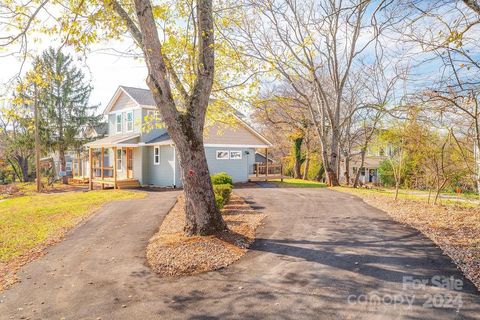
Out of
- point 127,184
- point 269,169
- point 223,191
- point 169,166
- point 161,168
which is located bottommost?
point 127,184

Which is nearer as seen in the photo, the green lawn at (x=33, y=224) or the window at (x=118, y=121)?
the green lawn at (x=33, y=224)

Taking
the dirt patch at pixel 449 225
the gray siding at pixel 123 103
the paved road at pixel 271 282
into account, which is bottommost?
the paved road at pixel 271 282

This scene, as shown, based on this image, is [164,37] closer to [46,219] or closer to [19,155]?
[46,219]

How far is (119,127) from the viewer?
23.9 metres

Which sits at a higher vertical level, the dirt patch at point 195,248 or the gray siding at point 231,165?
the gray siding at point 231,165

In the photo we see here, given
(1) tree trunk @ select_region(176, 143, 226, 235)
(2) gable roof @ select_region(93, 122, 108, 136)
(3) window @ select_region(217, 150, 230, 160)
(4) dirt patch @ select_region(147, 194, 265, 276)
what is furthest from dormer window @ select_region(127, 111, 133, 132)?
(1) tree trunk @ select_region(176, 143, 226, 235)

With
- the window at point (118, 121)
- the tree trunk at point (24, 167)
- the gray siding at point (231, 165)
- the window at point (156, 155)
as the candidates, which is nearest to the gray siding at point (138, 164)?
the window at point (156, 155)

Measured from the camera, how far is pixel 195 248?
6906 mm

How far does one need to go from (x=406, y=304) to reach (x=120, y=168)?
883 inches

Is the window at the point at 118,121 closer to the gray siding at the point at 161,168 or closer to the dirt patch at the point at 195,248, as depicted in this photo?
the gray siding at the point at 161,168

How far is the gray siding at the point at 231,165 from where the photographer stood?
70.3 feet

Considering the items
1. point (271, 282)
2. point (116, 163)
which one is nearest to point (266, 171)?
point (116, 163)

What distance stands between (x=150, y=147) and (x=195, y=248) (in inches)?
631

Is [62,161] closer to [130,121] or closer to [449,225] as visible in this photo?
[130,121]
